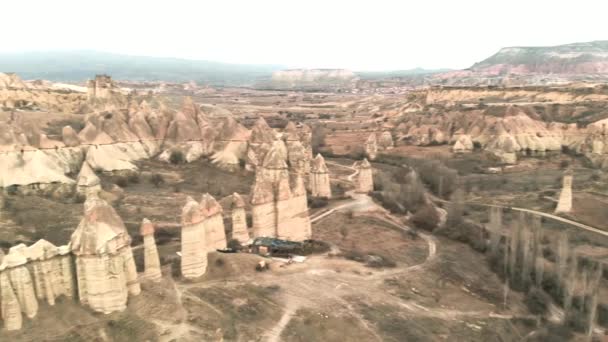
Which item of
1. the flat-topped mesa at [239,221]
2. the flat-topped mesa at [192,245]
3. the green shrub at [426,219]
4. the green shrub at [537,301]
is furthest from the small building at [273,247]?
the green shrub at [537,301]

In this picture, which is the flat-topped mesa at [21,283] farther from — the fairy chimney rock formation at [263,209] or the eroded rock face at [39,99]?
the eroded rock face at [39,99]

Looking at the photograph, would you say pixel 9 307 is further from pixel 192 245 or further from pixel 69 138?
pixel 69 138

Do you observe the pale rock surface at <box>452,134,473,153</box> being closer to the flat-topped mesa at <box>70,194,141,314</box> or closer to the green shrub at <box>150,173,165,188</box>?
the green shrub at <box>150,173,165,188</box>

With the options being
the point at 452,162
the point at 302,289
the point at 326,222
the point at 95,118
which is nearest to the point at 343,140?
the point at 452,162

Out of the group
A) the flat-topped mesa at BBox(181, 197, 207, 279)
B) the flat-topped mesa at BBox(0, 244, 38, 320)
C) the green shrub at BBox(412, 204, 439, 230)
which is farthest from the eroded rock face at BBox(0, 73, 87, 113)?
the flat-topped mesa at BBox(0, 244, 38, 320)

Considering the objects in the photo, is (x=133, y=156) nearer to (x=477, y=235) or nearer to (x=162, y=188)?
(x=162, y=188)

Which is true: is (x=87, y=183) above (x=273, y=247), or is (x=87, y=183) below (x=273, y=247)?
above

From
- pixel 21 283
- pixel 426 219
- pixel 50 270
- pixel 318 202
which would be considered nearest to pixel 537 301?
pixel 426 219
